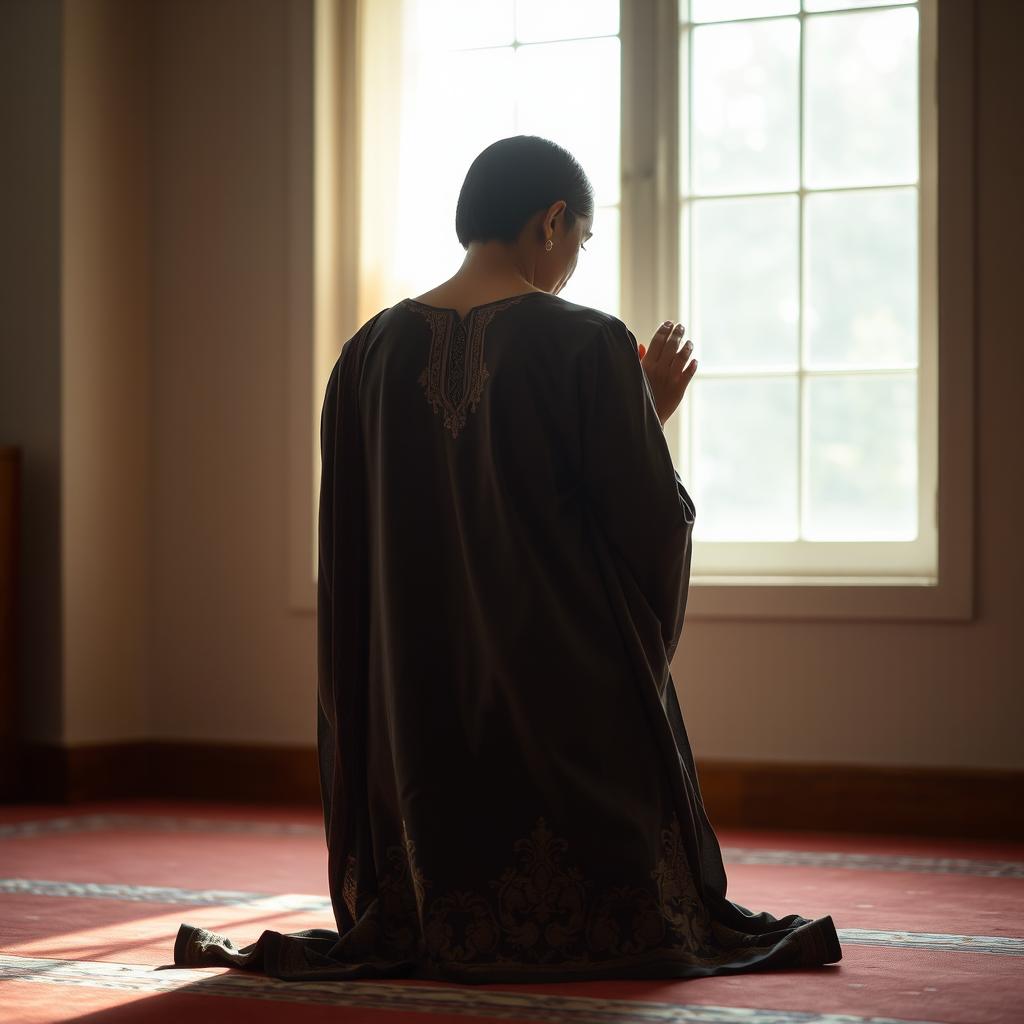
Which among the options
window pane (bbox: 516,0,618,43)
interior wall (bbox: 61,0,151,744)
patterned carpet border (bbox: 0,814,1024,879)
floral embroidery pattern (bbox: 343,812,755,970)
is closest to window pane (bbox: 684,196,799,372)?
window pane (bbox: 516,0,618,43)

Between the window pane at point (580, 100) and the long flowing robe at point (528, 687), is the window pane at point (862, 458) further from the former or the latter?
the long flowing robe at point (528, 687)

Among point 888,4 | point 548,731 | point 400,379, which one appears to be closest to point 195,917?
point 548,731

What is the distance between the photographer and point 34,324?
4.72 metres

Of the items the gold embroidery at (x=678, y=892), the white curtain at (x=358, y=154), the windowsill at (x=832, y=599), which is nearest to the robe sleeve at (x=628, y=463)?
the gold embroidery at (x=678, y=892)

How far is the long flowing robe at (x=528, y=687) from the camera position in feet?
7.64

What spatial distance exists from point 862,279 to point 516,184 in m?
2.07

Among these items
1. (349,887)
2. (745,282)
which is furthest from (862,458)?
(349,887)

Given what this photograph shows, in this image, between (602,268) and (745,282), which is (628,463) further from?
(602,268)

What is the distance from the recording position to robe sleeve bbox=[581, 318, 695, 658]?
7.75 ft

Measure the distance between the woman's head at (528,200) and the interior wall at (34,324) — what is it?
8.32ft

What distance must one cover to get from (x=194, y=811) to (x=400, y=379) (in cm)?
248

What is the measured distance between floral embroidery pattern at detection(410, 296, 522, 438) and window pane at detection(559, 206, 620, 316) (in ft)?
7.21

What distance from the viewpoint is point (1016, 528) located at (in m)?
3.98

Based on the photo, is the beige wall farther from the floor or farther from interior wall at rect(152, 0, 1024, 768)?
the floor
